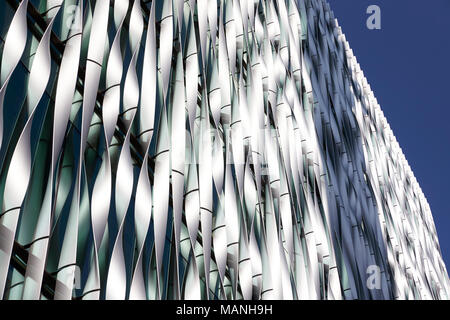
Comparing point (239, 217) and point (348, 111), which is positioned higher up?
point (348, 111)

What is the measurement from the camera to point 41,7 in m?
12.7

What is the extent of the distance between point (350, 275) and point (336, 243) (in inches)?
53.4

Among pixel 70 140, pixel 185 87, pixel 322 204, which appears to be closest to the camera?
pixel 70 140

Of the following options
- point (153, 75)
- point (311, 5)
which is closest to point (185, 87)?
point (153, 75)

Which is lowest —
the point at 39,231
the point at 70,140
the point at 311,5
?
the point at 39,231

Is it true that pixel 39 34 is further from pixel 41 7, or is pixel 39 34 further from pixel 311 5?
pixel 311 5

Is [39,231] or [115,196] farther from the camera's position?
[115,196]

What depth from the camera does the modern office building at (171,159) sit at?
10.9m

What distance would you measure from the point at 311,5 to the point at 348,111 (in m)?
5.72

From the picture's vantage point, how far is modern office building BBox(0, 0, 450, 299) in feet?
35.6

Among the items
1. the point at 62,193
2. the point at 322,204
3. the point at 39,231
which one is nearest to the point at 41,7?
the point at 62,193

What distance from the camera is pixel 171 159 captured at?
14609mm

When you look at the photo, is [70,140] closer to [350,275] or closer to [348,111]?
[350,275]

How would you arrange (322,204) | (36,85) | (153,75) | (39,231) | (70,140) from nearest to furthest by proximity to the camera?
1. (39,231)
2. (36,85)
3. (70,140)
4. (153,75)
5. (322,204)
